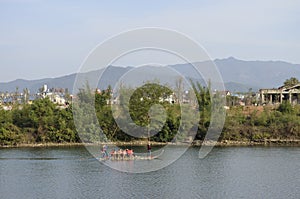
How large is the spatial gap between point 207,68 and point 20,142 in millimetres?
13713

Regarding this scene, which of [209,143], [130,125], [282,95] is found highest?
[282,95]

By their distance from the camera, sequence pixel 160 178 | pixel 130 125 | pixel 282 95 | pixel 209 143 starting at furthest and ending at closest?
pixel 282 95 < pixel 130 125 < pixel 209 143 < pixel 160 178

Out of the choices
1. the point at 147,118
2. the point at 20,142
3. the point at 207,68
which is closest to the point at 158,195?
the point at 207,68

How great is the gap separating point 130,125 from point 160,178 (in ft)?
50.7

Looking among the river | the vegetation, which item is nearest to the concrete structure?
the vegetation

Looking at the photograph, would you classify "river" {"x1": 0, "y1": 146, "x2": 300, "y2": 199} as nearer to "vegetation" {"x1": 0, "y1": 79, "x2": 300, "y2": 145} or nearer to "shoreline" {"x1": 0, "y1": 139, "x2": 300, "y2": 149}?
"shoreline" {"x1": 0, "y1": 139, "x2": 300, "y2": 149}

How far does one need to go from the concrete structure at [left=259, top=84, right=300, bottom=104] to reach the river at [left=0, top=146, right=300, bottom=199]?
1852 cm

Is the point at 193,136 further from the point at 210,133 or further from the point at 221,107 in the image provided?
the point at 221,107

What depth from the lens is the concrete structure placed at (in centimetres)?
4391

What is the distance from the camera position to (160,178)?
61.8ft

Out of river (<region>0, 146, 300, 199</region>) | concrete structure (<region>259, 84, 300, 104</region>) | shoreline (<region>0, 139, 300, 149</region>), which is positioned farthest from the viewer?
concrete structure (<region>259, 84, 300, 104</region>)

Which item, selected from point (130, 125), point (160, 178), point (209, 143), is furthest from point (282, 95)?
point (160, 178)

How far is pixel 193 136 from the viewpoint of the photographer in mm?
33469

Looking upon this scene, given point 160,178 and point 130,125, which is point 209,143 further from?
point 160,178
